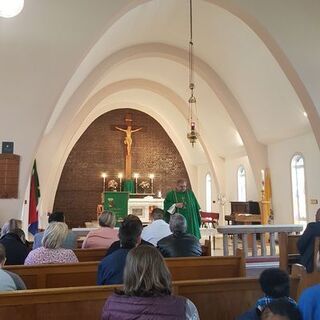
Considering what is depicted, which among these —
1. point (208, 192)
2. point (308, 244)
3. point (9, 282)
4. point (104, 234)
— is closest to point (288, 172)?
point (208, 192)

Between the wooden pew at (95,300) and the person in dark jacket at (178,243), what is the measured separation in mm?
1174

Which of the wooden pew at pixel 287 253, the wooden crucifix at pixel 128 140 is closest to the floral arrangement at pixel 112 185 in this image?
the wooden crucifix at pixel 128 140

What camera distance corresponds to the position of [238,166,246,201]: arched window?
45.0 ft

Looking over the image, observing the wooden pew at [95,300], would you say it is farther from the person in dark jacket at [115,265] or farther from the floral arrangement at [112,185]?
the floral arrangement at [112,185]

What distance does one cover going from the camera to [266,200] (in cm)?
1156

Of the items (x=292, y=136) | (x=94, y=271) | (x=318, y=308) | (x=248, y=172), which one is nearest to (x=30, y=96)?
(x=94, y=271)

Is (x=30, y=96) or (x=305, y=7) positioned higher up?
(x=305, y=7)

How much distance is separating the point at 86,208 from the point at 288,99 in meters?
9.87

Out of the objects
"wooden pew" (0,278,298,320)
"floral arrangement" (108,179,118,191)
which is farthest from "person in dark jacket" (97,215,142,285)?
"floral arrangement" (108,179,118,191)

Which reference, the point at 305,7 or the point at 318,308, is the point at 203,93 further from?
the point at 318,308

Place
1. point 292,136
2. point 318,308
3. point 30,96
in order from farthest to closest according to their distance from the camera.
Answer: point 292,136 → point 30,96 → point 318,308

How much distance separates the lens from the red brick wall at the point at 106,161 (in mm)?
16047

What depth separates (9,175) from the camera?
563 centimetres

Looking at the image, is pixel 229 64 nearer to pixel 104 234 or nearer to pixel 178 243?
pixel 104 234
